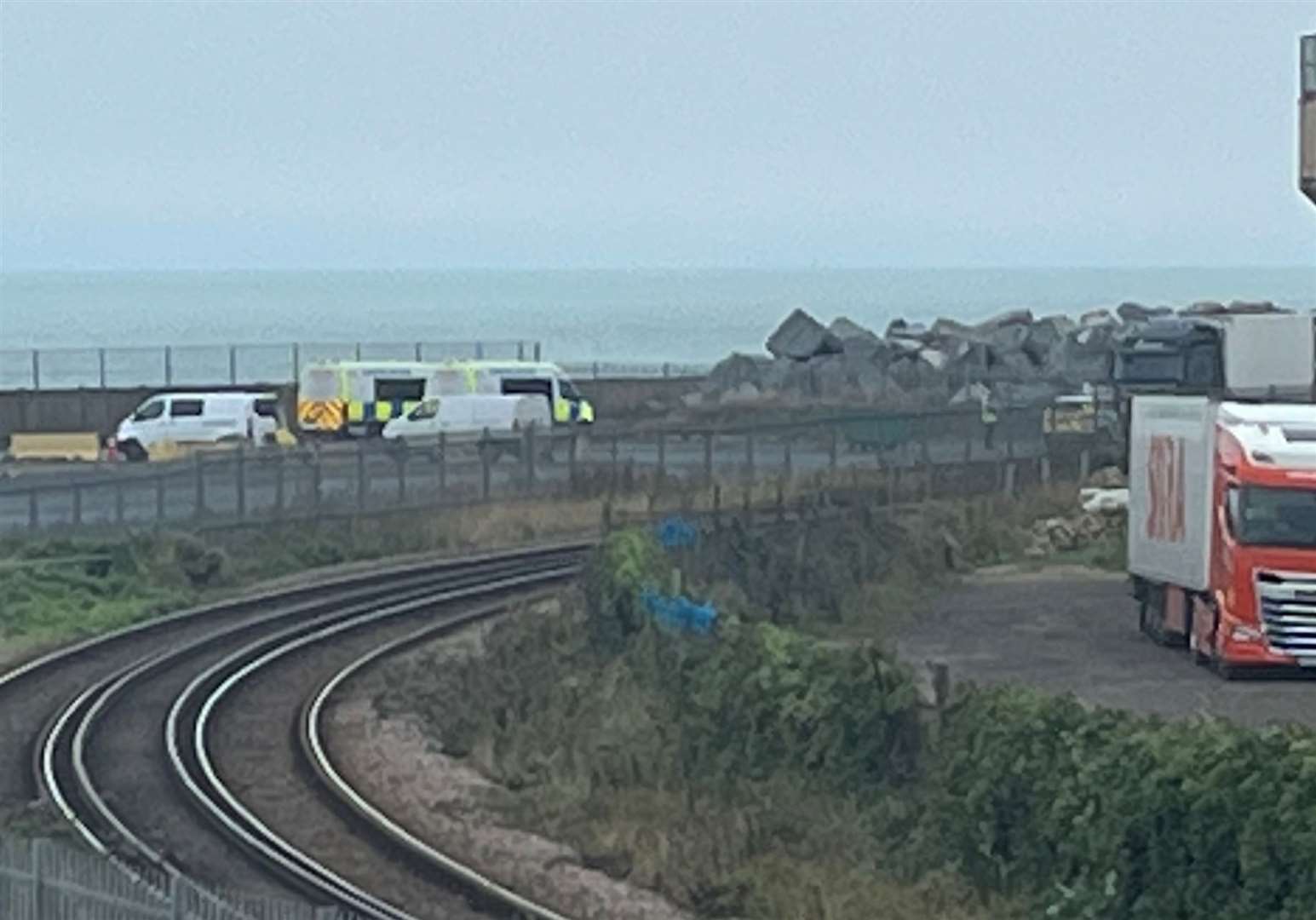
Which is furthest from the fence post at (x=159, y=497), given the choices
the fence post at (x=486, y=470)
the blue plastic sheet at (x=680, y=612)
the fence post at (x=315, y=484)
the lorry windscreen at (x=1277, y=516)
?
the lorry windscreen at (x=1277, y=516)

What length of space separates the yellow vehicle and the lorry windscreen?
39.3m

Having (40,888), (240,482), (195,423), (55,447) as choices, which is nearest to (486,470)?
(240,482)

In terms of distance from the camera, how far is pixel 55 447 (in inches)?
2557

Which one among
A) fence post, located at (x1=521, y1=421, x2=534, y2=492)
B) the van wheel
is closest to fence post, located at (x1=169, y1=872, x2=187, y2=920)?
fence post, located at (x1=521, y1=421, x2=534, y2=492)

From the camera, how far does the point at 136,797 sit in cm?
2498

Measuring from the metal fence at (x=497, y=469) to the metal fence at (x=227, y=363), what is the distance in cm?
3446

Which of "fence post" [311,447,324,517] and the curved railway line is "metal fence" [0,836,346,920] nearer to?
the curved railway line

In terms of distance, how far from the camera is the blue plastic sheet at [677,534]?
115 ft

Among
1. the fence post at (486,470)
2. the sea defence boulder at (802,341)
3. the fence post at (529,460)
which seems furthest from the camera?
the sea defence boulder at (802,341)

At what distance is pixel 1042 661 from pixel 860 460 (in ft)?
68.0

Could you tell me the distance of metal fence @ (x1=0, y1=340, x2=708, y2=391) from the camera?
3873 inches

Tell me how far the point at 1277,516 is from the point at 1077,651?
→ 4.44 meters

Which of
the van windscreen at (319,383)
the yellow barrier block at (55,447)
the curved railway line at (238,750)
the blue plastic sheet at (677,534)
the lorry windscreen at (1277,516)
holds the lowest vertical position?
the curved railway line at (238,750)

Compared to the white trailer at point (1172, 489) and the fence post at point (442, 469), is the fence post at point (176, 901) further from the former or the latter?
→ the fence post at point (442, 469)
